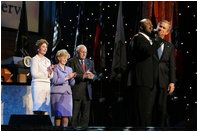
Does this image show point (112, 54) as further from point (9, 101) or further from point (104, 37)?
point (9, 101)

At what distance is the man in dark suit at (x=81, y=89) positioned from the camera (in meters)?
5.29

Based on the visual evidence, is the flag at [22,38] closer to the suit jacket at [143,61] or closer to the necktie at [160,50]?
the suit jacket at [143,61]

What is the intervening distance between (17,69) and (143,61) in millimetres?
1816

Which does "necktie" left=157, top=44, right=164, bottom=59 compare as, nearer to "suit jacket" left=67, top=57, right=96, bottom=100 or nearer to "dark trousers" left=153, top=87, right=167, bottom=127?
"dark trousers" left=153, top=87, right=167, bottom=127

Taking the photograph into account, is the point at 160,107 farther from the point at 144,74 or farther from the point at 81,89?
the point at 81,89

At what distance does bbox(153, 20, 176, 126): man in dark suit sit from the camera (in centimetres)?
457

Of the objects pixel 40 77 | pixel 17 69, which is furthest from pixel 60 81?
pixel 17 69

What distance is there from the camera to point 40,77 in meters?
5.08

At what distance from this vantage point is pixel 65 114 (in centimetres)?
516

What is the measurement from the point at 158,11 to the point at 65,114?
6.49ft

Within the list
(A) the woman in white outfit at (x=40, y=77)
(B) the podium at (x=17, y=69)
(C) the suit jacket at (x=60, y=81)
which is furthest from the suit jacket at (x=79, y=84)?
(B) the podium at (x=17, y=69)

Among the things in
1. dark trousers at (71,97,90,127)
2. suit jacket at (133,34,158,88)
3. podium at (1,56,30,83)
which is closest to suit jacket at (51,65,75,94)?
dark trousers at (71,97,90,127)

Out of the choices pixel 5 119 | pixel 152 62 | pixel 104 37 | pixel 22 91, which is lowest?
pixel 5 119

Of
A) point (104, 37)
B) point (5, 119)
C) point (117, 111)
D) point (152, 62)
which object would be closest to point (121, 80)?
point (117, 111)
